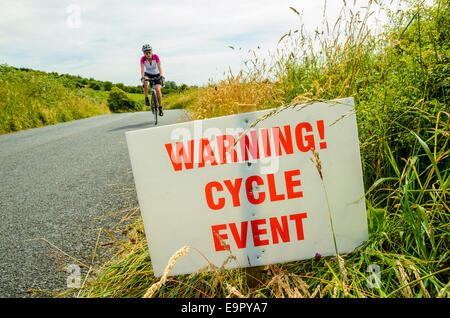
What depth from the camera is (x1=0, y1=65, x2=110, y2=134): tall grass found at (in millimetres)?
8758

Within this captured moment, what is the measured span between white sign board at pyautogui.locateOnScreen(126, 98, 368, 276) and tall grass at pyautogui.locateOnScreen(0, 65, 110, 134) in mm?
9607

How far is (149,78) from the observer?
281 inches

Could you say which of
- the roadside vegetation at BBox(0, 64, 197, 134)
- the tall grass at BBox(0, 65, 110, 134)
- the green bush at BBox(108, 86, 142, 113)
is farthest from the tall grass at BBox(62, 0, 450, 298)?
the green bush at BBox(108, 86, 142, 113)

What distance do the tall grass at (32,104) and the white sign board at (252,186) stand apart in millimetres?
9607

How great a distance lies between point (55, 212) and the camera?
1.92 metres

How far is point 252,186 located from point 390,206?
66 centimetres

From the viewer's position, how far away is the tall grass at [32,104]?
28.7 ft

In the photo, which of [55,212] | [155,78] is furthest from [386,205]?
[155,78]

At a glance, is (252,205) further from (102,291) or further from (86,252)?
(86,252)

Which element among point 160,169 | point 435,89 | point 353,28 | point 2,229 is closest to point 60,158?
point 2,229

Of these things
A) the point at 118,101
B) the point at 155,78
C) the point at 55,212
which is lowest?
the point at 55,212

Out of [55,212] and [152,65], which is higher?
[152,65]

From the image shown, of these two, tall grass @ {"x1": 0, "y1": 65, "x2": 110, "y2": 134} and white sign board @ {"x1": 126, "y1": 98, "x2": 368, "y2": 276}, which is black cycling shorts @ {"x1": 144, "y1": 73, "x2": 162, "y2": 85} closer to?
tall grass @ {"x1": 0, "y1": 65, "x2": 110, "y2": 134}

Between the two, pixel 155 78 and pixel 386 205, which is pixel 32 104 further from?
pixel 386 205
